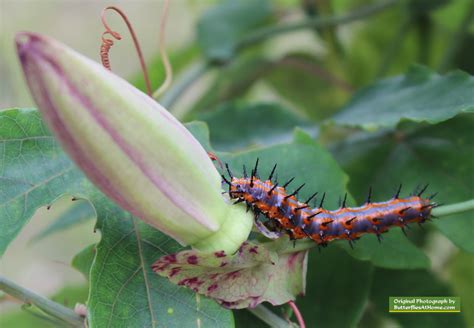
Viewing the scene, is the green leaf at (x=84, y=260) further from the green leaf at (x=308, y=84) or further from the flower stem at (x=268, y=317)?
the green leaf at (x=308, y=84)

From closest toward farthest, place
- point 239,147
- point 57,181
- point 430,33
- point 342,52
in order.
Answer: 1. point 57,181
2. point 239,147
3. point 430,33
4. point 342,52

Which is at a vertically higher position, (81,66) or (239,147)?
(239,147)

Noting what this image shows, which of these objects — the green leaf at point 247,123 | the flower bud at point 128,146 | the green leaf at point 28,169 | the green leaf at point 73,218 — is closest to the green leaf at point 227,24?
the green leaf at point 247,123

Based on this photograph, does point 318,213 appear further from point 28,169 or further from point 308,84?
point 308,84

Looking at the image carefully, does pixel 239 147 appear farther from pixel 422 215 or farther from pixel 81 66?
pixel 81 66

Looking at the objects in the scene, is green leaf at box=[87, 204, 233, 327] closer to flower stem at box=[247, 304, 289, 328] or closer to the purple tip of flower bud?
flower stem at box=[247, 304, 289, 328]

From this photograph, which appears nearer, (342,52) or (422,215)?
(422,215)

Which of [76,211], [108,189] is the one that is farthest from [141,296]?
[76,211]
